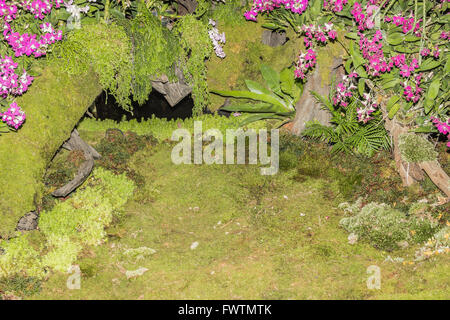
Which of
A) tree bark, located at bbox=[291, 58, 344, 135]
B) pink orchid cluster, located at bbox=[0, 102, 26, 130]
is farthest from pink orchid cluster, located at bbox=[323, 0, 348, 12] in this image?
pink orchid cluster, located at bbox=[0, 102, 26, 130]

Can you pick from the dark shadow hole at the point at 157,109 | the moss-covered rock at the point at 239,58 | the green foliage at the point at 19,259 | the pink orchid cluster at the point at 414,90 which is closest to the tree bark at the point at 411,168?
the pink orchid cluster at the point at 414,90

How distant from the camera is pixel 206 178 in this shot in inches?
290

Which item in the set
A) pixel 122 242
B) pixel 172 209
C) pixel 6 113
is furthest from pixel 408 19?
pixel 6 113

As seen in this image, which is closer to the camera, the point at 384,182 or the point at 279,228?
the point at 279,228

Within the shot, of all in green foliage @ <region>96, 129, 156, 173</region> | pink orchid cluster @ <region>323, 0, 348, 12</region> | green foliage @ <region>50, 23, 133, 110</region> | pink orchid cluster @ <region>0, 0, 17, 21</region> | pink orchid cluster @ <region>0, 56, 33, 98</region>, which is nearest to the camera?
pink orchid cluster @ <region>0, 56, 33, 98</region>

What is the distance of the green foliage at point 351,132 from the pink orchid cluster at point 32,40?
158 inches

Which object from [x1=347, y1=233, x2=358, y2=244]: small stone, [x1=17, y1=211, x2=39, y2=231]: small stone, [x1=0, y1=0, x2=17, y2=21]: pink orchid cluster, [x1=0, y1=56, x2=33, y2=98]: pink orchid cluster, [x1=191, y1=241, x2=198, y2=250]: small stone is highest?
[x1=0, y1=0, x2=17, y2=21]: pink orchid cluster

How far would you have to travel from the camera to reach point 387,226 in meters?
6.04

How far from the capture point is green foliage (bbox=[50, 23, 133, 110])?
22.6 ft

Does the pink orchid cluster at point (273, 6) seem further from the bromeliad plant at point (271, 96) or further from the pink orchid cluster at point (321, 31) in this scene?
the bromeliad plant at point (271, 96)

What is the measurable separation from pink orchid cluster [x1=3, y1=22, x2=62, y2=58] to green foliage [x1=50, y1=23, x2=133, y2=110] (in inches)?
10.5

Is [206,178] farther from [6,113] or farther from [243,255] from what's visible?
[6,113]

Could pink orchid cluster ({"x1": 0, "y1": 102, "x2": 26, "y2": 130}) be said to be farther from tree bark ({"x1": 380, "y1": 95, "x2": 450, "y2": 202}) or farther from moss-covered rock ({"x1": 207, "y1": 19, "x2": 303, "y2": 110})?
tree bark ({"x1": 380, "y1": 95, "x2": 450, "y2": 202})

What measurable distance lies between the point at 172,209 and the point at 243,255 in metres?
1.45
